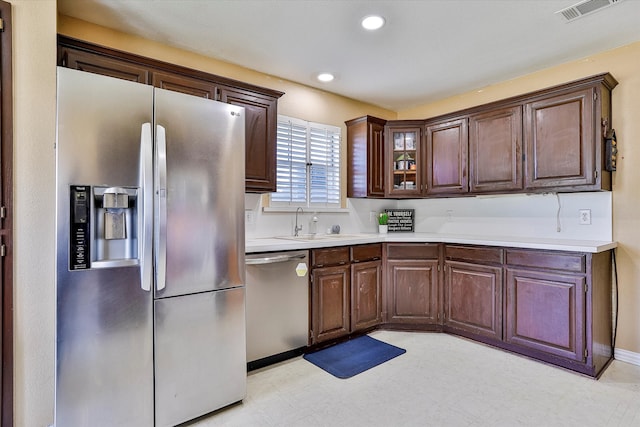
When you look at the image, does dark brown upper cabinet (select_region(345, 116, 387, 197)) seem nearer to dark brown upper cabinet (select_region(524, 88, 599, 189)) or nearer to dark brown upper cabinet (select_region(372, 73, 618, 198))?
dark brown upper cabinet (select_region(372, 73, 618, 198))

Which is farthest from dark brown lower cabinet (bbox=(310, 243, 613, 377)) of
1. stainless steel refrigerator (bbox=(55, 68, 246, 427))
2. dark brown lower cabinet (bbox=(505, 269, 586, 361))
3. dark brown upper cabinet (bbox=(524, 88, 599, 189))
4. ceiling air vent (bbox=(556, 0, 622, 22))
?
ceiling air vent (bbox=(556, 0, 622, 22))

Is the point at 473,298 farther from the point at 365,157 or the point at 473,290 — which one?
the point at 365,157

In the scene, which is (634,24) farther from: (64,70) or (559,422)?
(64,70)

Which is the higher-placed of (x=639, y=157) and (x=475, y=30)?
(x=475, y=30)

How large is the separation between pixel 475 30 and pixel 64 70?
261 centimetres

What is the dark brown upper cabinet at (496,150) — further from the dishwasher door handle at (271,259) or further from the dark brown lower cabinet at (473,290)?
the dishwasher door handle at (271,259)

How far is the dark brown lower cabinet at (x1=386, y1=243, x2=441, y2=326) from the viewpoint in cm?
326

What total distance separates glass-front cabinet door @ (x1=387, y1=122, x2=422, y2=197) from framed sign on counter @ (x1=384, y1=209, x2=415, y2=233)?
0.36m

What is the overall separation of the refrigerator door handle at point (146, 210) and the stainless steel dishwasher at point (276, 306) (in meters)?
0.76

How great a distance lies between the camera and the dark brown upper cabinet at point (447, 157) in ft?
11.2

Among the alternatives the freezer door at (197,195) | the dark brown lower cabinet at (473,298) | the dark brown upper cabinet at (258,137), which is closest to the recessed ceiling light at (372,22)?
the dark brown upper cabinet at (258,137)

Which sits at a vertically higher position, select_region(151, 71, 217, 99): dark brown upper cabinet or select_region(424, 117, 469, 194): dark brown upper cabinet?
select_region(151, 71, 217, 99): dark brown upper cabinet

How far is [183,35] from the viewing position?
2.50 meters

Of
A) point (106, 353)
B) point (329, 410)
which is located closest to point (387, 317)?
point (329, 410)
